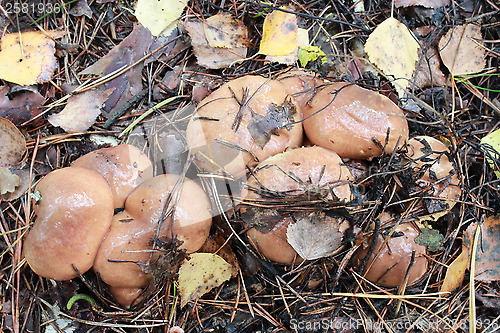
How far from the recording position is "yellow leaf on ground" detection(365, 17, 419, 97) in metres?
3.07

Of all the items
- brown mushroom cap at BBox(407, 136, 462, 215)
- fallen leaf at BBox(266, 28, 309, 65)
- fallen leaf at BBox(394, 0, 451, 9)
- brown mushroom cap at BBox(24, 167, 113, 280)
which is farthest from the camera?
fallen leaf at BBox(394, 0, 451, 9)

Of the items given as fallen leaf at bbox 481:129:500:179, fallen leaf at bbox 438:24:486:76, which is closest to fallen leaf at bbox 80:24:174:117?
fallen leaf at bbox 438:24:486:76

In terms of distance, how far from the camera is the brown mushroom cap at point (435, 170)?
2.55 meters

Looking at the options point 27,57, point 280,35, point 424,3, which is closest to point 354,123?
point 280,35

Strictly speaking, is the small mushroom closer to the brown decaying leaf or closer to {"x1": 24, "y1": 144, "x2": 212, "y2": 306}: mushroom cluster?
{"x1": 24, "y1": 144, "x2": 212, "y2": 306}: mushroom cluster

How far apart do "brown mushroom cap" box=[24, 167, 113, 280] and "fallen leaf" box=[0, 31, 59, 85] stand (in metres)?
1.07

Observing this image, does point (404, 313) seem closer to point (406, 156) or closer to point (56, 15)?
point (406, 156)

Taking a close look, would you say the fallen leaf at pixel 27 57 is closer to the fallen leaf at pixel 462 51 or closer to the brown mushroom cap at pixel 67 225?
the brown mushroom cap at pixel 67 225

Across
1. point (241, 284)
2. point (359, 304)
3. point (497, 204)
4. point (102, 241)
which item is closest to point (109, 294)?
point (102, 241)

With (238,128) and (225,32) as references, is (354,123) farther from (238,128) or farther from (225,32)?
(225,32)

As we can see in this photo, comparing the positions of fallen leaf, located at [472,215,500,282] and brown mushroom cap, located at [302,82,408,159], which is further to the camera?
fallen leaf, located at [472,215,500,282]

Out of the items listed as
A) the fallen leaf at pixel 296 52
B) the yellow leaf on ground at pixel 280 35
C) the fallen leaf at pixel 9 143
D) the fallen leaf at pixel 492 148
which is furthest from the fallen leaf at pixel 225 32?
the fallen leaf at pixel 492 148

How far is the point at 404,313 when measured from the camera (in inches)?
101

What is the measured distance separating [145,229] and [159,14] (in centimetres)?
175
